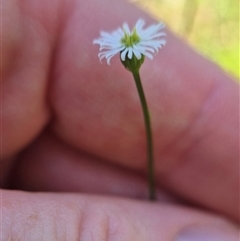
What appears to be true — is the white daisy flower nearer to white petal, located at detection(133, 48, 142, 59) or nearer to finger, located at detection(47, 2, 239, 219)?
white petal, located at detection(133, 48, 142, 59)

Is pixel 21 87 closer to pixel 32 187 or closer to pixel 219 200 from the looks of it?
pixel 32 187

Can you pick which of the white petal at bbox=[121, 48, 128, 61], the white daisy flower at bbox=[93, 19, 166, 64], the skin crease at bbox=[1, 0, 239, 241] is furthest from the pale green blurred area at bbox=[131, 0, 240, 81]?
the white petal at bbox=[121, 48, 128, 61]

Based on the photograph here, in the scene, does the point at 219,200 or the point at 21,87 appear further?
the point at 219,200

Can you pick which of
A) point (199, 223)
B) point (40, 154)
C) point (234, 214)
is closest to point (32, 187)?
point (40, 154)

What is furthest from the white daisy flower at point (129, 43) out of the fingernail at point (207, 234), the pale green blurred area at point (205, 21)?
the pale green blurred area at point (205, 21)

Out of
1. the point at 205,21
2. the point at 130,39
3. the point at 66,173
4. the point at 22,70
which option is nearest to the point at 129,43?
the point at 130,39

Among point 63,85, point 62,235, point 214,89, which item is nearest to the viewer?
point 62,235

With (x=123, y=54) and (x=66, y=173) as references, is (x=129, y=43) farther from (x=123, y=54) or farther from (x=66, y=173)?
(x=66, y=173)
